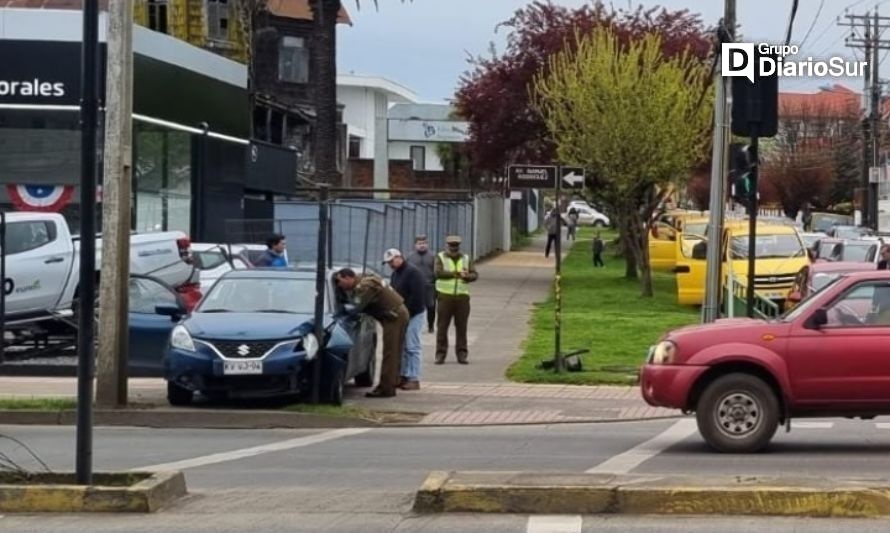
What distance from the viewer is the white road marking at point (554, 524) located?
940 centimetres

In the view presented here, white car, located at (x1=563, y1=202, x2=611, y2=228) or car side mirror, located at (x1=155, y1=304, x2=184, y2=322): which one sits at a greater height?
white car, located at (x1=563, y1=202, x2=611, y2=228)

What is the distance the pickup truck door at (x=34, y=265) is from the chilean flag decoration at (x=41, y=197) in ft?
28.2

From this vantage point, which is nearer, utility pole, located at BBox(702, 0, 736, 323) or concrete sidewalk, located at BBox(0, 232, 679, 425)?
concrete sidewalk, located at BBox(0, 232, 679, 425)

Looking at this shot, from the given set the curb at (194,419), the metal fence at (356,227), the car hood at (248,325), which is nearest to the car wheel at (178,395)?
the curb at (194,419)

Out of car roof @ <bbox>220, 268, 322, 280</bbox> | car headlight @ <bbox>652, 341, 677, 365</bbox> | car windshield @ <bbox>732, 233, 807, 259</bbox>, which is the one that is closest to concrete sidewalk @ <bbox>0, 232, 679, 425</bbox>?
car roof @ <bbox>220, 268, 322, 280</bbox>

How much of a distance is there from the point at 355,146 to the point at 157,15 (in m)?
39.2

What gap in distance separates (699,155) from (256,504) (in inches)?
1206

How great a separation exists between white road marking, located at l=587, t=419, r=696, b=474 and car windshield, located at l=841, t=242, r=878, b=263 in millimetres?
17875

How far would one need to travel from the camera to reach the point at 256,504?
10719 millimetres

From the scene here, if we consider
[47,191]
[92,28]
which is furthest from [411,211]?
[92,28]

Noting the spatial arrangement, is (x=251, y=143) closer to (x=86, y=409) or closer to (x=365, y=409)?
(x=365, y=409)

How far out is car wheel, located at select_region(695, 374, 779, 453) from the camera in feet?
45.0

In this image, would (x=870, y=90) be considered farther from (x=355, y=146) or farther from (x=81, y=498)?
(x=81, y=498)

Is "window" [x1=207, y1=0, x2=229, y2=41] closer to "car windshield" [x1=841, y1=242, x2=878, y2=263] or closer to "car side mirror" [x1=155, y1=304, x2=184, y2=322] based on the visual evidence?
"car windshield" [x1=841, y1=242, x2=878, y2=263]
